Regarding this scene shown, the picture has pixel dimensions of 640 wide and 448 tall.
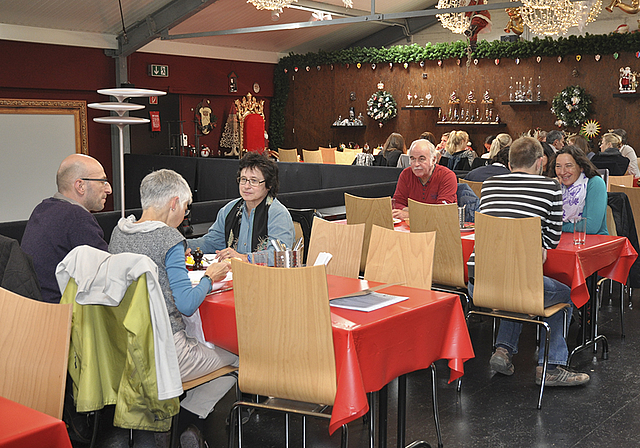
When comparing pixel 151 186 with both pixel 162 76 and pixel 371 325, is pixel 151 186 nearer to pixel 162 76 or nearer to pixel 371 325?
pixel 371 325

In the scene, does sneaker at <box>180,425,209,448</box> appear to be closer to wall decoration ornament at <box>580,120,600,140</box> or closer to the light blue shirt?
the light blue shirt

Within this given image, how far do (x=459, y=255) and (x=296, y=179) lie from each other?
6054mm

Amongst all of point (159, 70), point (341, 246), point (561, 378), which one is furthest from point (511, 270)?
point (159, 70)

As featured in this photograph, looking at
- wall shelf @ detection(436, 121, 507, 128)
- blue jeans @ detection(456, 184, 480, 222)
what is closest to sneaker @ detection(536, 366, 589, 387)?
blue jeans @ detection(456, 184, 480, 222)

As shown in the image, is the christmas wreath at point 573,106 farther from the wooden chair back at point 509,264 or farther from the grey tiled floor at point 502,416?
the wooden chair back at point 509,264

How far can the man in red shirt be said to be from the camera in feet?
17.3

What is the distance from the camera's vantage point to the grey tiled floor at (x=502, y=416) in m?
3.23

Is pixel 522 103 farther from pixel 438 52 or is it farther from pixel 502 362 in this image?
pixel 502 362

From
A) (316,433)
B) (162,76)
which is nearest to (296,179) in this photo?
(162,76)

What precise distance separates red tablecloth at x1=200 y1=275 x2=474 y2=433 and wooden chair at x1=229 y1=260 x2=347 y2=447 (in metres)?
0.07

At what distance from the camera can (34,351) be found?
204 cm

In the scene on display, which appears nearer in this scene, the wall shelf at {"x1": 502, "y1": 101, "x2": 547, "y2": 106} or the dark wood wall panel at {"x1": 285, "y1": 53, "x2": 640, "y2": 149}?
the dark wood wall panel at {"x1": 285, "y1": 53, "x2": 640, "y2": 149}

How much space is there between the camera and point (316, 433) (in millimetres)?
3322

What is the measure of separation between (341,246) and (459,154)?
6.41 m
